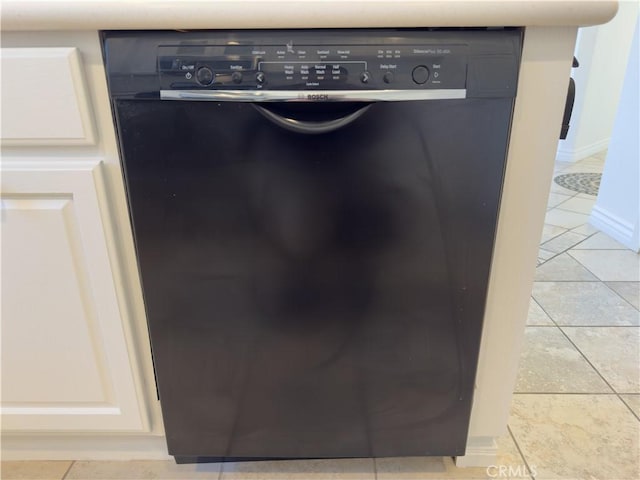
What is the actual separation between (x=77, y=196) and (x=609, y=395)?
142 centimetres

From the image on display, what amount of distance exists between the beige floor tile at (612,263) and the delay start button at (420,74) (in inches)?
64.6

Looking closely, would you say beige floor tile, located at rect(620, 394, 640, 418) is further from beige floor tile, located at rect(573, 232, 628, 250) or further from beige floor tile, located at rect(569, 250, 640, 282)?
beige floor tile, located at rect(573, 232, 628, 250)

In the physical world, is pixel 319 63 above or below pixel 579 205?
above

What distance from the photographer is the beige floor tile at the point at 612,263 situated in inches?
74.4

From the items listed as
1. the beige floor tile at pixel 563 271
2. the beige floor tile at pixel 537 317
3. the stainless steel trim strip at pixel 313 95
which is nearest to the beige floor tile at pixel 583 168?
the beige floor tile at pixel 563 271

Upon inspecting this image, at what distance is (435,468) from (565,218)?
6.56 ft

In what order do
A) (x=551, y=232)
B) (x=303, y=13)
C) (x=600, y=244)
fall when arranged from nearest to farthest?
(x=303, y=13)
(x=600, y=244)
(x=551, y=232)

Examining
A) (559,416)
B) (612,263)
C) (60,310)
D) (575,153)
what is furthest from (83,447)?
(575,153)

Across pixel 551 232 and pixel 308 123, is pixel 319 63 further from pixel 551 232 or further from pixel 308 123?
pixel 551 232

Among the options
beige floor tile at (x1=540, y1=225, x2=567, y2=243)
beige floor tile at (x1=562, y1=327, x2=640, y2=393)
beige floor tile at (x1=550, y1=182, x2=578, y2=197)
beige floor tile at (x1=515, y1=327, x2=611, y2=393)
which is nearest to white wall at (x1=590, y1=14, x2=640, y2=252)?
beige floor tile at (x1=540, y1=225, x2=567, y2=243)

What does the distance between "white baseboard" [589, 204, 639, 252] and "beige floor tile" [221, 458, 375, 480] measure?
1.84 m

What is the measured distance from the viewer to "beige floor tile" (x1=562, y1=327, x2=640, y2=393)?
131cm

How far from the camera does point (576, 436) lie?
3.66ft

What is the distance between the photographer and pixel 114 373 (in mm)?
896
